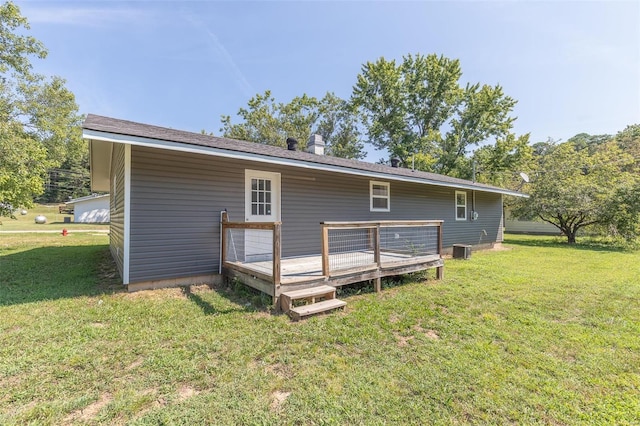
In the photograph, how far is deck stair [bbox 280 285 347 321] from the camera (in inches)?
146

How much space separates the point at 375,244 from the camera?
16.6 ft

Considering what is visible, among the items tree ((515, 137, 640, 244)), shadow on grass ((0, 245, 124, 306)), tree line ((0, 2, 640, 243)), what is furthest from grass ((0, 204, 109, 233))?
tree ((515, 137, 640, 244))

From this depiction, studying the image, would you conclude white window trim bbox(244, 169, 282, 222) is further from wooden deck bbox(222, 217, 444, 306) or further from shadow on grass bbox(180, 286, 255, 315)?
shadow on grass bbox(180, 286, 255, 315)

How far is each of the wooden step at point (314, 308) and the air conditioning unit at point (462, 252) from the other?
668cm

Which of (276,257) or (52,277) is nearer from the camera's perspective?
(276,257)

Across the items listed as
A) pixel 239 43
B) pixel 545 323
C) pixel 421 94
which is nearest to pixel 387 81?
pixel 421 94

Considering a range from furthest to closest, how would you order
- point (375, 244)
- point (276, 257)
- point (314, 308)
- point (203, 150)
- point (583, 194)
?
point (583, 194)
point (375, 244)
point (203, 150)
point (276, 257)
point (314, 308)

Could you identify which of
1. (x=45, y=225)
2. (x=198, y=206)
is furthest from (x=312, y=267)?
(x=45, y=225)

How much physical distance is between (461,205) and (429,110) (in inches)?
645

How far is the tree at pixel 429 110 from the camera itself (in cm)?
2225

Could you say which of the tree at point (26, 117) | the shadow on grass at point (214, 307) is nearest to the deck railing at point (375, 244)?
the shadow on grass at point (214, 307)

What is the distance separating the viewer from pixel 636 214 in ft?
40.1

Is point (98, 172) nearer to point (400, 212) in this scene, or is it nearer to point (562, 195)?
point (400, 212)

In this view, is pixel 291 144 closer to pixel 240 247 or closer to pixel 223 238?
pixel 223 238
